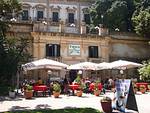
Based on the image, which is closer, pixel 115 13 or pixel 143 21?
pixel 143 21

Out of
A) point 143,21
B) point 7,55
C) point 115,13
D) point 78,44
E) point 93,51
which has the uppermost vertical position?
point 115,13

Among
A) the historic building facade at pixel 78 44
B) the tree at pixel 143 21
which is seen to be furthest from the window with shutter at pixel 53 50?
the tree at pixel 143 21

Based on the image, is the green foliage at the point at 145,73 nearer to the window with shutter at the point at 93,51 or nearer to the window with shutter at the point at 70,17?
the window with shutter at the point at 93,51

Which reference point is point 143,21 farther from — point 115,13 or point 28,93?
point 28,93

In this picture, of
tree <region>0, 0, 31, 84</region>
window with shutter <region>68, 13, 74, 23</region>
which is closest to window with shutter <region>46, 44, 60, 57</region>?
tree <region>0, 0, 31, 84</region>

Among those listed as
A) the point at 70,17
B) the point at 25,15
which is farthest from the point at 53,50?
the point at 70,17

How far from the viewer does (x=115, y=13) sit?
150 feet

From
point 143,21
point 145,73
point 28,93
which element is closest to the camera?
point 28,93

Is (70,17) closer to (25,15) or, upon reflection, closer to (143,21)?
(25,15)

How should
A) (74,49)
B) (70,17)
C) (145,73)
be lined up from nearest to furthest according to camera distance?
(145,73)
(74,49)
(70,17)

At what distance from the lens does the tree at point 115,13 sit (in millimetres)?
45862

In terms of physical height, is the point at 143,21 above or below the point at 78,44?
above

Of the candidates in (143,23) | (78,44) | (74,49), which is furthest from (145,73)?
(143,23)

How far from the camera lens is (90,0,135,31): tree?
150 feet
